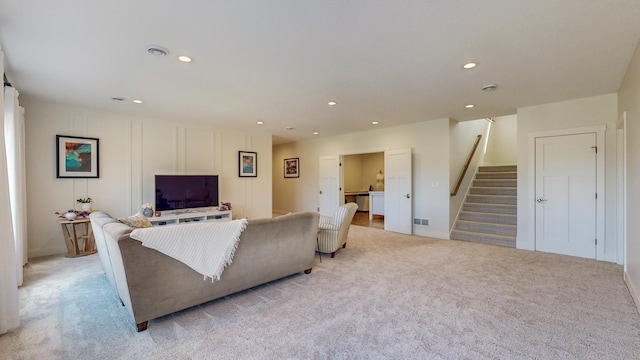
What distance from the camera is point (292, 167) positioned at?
883 centimetres

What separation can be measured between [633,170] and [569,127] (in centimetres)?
164

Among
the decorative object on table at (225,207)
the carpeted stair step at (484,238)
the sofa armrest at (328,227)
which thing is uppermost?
the decorative object on table at (225,207)

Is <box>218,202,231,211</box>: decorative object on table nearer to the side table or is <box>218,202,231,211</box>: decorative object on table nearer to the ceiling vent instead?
the side table

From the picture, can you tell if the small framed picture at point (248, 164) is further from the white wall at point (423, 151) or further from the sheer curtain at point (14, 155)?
the sheer curtain at point (14, 155)

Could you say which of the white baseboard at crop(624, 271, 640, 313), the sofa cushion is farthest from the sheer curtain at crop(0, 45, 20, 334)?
the white baseboard at crop(624, 271, 640, 313)

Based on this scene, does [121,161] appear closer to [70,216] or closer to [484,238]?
[70,216]

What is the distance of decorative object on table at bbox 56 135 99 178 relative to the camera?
14.9 feet

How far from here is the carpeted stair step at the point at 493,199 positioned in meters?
5.96

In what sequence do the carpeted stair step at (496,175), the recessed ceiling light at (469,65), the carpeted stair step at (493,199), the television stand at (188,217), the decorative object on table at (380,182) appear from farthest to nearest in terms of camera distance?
1. the decorative object on table at (380,182)
2. the carpeted stair step at (496,175)
3. the carpeted stair step at (493,199)
4. the television stand at (188,217)
5. the recessed ceiling light at (469,65)

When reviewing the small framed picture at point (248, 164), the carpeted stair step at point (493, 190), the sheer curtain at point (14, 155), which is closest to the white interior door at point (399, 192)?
the carpeted stair step at point (493, 190)

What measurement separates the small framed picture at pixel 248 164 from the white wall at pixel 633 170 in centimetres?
647

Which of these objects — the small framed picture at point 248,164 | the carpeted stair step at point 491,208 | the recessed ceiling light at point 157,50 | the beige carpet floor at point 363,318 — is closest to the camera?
the beige carpet floor at point 363,318

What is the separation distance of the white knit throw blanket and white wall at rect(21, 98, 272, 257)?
3.76m

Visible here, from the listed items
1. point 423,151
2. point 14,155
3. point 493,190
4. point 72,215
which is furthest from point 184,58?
point 493,190
